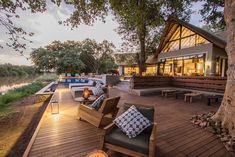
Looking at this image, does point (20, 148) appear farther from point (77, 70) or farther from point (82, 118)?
point (77, 70)

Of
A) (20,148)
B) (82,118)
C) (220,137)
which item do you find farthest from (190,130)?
(20,148)

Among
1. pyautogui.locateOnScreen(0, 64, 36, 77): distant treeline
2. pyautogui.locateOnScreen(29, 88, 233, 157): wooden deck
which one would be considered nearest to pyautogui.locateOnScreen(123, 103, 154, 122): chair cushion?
pyautogui.locateOnScreen(29, 88, 233, 157): wooden deck

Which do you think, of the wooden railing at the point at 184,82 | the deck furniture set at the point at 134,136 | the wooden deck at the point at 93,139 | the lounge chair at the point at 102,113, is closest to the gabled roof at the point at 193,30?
the wooden railing at the point at 184,82

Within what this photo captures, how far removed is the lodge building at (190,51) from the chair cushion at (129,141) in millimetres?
12175

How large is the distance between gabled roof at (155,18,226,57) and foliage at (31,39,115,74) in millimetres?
15575

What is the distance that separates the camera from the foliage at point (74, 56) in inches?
1029

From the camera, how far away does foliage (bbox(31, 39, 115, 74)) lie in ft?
85.7

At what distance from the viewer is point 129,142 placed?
7.90ft

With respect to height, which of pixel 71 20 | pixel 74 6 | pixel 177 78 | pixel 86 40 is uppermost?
pixel 86 40

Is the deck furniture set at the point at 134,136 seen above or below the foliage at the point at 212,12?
below

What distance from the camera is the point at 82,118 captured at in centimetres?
438

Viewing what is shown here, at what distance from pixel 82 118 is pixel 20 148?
1.93 metres

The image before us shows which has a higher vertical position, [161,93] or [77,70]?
[77,70]

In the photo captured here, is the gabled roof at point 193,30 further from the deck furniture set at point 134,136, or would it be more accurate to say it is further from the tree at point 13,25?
the tree at point 13,25
